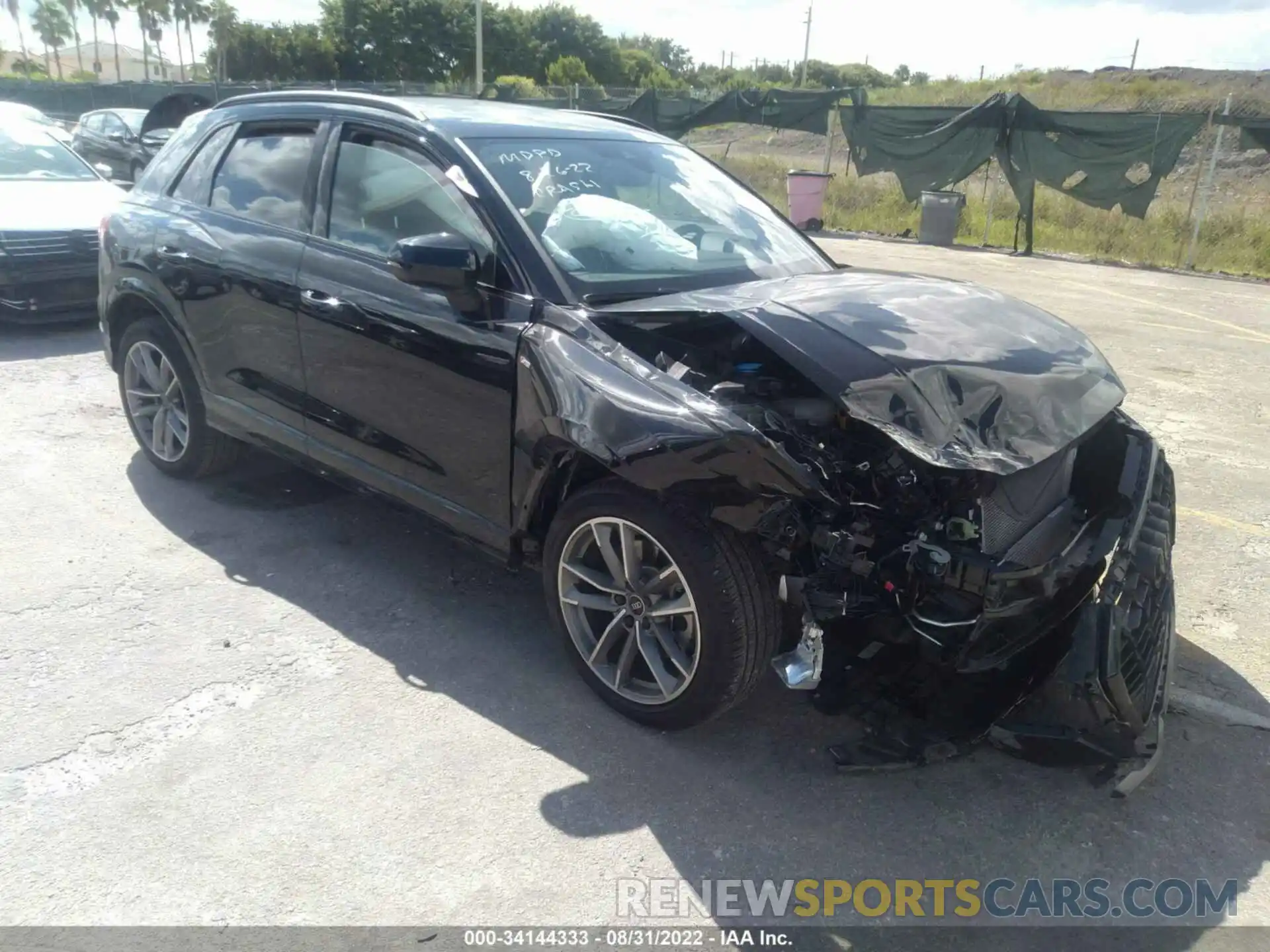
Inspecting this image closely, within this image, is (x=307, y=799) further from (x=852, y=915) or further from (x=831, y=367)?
(x=831, y=367)

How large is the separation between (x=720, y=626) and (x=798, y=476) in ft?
1.74

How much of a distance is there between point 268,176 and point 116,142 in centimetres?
1423

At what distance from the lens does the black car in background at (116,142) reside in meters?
15.7

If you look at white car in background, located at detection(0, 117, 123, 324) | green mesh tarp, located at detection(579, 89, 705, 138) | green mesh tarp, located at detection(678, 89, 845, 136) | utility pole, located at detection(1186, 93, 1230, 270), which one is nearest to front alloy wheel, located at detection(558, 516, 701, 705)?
white car in background, located at detection(0, 117, 123, 324)

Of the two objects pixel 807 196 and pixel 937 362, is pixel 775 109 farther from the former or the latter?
pixel 937 362

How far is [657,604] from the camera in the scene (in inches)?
120

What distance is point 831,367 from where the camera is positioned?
9.20ft

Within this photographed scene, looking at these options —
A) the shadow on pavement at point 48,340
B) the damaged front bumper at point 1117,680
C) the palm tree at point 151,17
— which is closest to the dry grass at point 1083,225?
the shadow on pavement at point 48,340

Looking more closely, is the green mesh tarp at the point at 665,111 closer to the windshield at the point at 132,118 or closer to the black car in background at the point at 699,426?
the windshield at the point at 132,118

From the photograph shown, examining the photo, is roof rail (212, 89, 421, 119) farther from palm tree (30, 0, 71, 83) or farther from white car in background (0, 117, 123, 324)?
palm tree (30, 0, 71, 83)

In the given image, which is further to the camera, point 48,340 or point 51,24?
point 51,24

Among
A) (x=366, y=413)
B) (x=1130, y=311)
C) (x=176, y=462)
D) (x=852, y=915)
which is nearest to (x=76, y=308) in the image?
(x=176, y=462)

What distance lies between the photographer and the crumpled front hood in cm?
272

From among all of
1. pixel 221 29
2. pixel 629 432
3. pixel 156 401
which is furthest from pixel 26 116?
pixel 221 29
